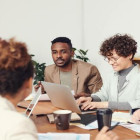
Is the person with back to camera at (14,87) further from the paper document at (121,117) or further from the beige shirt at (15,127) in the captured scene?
the paper document at (121,117)

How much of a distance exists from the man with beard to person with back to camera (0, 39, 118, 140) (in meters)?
1.82

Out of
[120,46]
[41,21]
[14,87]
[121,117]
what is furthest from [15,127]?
[41,21]

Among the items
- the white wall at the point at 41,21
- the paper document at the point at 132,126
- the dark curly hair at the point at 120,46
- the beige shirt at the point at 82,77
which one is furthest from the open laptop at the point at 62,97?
the white wall at the point at 41,21

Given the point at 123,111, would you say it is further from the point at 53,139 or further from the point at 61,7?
the point at 61,7

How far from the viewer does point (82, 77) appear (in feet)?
9.32

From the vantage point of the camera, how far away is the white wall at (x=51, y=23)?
4.53 meters

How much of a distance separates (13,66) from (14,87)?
81 millimetres

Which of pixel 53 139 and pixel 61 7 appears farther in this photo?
pixel 61 7

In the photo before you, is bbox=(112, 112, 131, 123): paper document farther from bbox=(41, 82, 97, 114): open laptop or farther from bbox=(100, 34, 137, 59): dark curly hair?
bbox=(100, 34, 137, 59): dark curly hair

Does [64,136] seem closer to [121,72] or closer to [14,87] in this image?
[14,87]

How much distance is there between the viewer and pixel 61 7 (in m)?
4.66

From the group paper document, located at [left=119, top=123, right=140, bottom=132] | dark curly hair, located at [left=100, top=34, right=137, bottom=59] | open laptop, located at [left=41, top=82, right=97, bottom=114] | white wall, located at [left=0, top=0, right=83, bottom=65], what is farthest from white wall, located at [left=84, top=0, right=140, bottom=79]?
paper document, located at [left=119, top=123, right=140, bottom=132]

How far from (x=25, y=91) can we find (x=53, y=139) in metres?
0.41

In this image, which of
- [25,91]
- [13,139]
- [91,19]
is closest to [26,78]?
[25,91]
